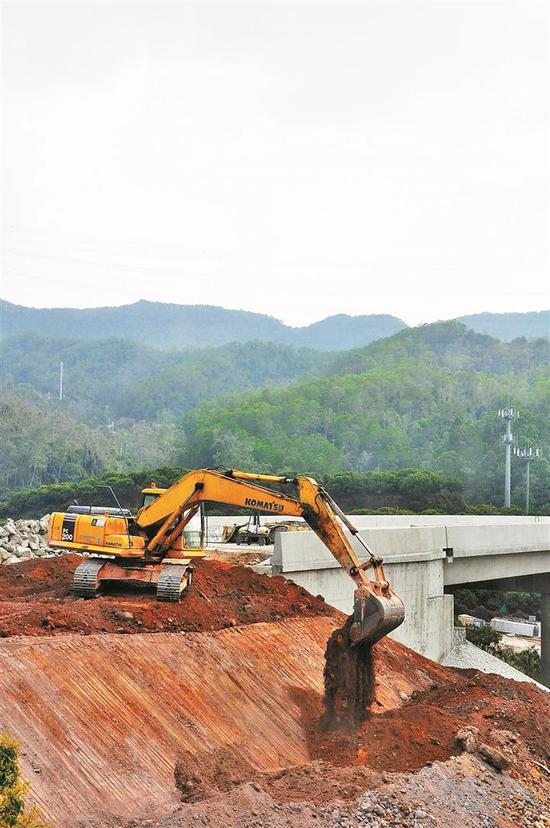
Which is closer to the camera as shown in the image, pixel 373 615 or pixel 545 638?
pixel 373 615

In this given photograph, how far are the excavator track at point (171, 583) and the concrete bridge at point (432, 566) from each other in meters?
4.06

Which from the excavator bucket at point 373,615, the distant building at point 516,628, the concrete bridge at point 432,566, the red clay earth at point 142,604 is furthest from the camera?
the distant building at point 516,628

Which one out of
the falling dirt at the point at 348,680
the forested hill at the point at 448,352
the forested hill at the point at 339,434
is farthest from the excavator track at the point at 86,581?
the forested hill at the point at 448,352

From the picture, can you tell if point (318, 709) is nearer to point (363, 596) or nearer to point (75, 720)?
point (363, 596)

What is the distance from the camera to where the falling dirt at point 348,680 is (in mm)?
15844

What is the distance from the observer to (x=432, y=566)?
1136 inches

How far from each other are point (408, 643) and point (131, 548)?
10454 mm

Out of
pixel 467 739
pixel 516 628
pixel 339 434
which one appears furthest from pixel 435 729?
pixel 339 434

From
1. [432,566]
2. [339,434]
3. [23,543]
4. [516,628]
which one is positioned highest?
[339,434]

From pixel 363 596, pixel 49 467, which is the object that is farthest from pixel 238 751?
pixel 49 467

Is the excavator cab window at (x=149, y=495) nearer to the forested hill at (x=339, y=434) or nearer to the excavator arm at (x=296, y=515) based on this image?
the excavator arm at (x=296, y=515)

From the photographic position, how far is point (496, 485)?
94500 mm

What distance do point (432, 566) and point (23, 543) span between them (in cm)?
1226

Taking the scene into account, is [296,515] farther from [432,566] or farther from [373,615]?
[432,566]
